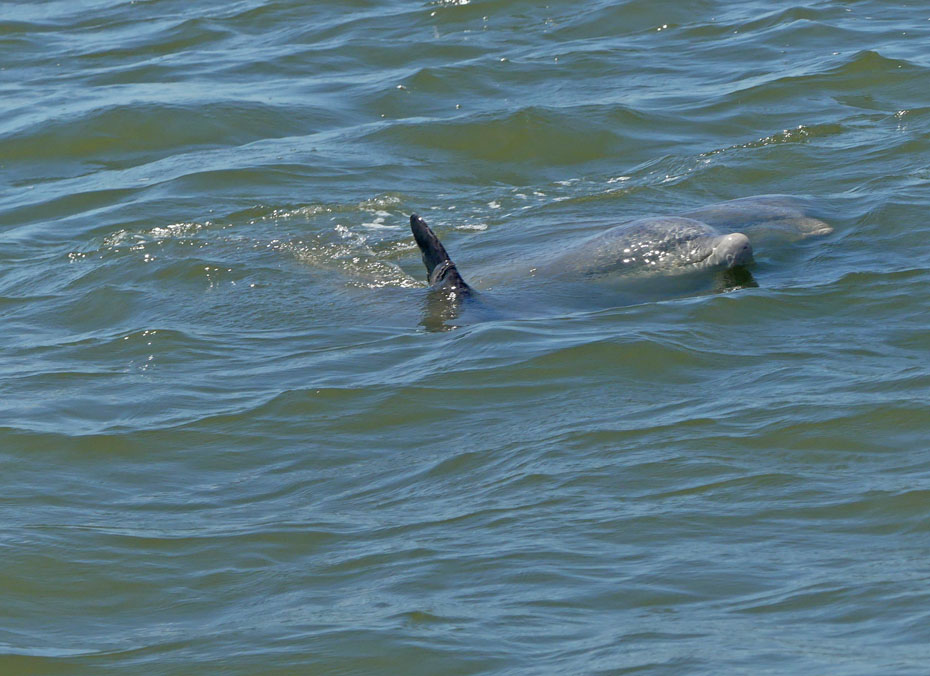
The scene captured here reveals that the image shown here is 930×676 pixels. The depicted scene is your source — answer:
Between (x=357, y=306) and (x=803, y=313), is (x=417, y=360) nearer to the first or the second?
(x=357, y=306)

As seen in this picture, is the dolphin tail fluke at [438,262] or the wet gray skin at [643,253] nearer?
the dolphin tail fluke at [438,262]

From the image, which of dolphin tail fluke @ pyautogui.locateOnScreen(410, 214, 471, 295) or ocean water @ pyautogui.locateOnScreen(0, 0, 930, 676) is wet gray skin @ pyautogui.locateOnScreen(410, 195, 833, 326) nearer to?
dolphin tail fluke @ pyautogui.locateOnScreen(410, 214, 471, 295)

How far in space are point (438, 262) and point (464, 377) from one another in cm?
128

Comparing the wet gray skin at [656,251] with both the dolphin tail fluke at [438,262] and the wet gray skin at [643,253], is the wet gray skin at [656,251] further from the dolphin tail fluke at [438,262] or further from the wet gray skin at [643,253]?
the dolphin tail fluke at [438,262]

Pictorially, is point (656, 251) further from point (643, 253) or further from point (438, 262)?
point (438, 262)

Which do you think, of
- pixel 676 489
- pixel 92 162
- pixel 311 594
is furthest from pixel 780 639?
pixel 92 162

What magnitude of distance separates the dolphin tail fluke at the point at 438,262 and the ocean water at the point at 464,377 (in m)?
0.18

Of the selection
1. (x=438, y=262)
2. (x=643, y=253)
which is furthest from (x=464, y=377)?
(x=643, y=253)

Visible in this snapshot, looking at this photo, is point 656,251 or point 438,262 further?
point 656,251

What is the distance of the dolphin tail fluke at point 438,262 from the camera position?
8.34 meters

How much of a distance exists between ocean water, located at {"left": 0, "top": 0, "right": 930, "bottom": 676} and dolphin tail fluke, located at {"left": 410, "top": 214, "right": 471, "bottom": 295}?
0.60 ft

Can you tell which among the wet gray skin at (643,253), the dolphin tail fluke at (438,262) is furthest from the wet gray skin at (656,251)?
the dolphin tail fluke at (438,262)

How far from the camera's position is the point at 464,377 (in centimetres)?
738

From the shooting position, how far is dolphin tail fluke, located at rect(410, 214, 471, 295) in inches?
328
